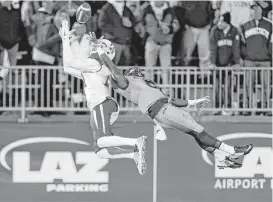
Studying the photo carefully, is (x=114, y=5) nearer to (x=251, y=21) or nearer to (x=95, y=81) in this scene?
(x=251, y=21)

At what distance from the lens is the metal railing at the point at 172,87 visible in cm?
2192

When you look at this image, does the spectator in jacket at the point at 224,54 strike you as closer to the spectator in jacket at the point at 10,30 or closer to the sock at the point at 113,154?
the spectator in jacket at the point at 10,30

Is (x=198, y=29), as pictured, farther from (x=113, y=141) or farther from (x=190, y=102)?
(x=113, y=141)

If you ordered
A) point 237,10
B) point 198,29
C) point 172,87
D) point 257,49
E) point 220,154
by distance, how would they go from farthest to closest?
1. point 237,10
2. point 198,29
3. point 257,49
4. point 172,87
5. point 220,154

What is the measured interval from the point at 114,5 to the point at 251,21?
7.86ft

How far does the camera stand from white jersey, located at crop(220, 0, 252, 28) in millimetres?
22859

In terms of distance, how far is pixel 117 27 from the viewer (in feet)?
71.5

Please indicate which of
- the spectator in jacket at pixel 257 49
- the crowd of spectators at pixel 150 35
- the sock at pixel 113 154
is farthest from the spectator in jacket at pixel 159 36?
the sock at pixel 113 154

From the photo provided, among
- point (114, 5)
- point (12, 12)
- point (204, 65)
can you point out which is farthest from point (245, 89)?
point (12, 12)

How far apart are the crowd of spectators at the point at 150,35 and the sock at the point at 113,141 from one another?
437 cm

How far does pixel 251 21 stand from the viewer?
2219 centimetres

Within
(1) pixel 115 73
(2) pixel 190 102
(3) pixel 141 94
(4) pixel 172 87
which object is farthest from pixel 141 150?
(4) pixel 172 87

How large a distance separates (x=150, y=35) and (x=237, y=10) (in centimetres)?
182

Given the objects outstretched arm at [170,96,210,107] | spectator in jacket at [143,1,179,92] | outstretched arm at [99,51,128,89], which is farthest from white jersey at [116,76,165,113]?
spectator in jacket at [143,1,179,92]
